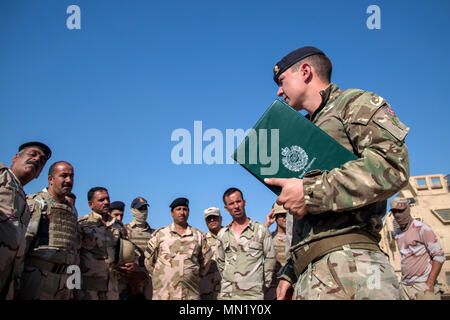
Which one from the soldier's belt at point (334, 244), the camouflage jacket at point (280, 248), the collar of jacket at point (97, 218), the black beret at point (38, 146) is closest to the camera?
the soldier's belt at point (334, 244)

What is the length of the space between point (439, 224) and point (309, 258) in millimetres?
14067

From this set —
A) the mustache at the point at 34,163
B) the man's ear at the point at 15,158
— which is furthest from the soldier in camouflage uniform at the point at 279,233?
the man's ear at the point at 15,158

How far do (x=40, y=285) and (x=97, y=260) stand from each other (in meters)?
1.84

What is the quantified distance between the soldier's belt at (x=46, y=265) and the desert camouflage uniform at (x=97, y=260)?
4.03ft

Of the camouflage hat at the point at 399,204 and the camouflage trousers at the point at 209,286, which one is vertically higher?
the camouflage hat at the point at 399,204

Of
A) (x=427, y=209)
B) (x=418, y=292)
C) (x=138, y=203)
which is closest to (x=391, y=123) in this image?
(x=418, y=292)

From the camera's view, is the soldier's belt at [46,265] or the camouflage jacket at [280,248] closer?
the soldier's belt at [46,265]

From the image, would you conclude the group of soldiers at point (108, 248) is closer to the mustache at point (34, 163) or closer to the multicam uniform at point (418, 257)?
the mustache at point (34, 163)

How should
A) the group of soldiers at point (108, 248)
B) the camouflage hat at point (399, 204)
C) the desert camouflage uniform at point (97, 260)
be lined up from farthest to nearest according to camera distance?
the camouflage hat at point (399, 204)
the desert camouflage uniform at point (97, 260)
the group of soldiers at point (108, 248)

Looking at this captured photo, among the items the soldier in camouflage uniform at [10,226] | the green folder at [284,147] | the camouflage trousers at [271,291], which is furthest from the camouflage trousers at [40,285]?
the green folder at [284,147]

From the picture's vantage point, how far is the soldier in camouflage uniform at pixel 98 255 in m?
6.44

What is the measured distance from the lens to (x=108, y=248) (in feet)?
22.4

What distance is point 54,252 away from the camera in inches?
197

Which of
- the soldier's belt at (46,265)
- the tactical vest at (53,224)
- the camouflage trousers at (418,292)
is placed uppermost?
the tactical vest at (53,224)
